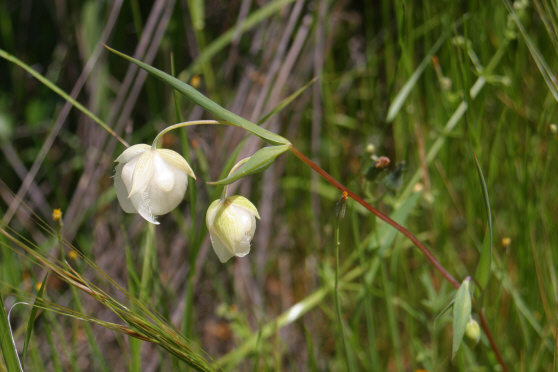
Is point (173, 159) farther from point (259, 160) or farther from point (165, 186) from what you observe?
point (259, 160)

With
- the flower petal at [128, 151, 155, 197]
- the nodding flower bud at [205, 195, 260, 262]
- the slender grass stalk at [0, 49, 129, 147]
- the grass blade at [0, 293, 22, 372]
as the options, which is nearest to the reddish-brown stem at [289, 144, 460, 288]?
the nodding flower bud at [205, 195, 260, 262]

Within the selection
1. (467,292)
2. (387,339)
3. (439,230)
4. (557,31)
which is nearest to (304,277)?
(387,339)

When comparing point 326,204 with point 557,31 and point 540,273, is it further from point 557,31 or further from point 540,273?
point 557,31

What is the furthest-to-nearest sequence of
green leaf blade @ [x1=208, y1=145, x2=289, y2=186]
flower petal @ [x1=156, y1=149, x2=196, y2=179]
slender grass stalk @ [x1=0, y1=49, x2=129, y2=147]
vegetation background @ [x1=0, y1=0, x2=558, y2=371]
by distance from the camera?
vegetation background @ [x1=0, y1=0, x2=558, y2=371], slender grass stalk @ [x1=0, y1=49, x2=129, y2=147], flower petal @ [x1=156, y1=149, x2=196, y2=179], green leaf blade @ [x1=208, y1=145, x2=289, y2=186]

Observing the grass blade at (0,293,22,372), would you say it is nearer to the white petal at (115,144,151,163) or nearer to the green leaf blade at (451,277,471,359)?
the white petal at (115,144,151,163)

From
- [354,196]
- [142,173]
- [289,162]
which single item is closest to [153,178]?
[142,173]
